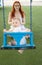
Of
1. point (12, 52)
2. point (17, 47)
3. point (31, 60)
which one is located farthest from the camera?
point (12, 52)

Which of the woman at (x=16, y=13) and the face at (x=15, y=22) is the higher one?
the woman at (x=16, y=13)

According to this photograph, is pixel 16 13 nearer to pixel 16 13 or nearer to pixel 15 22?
pixel 16 13

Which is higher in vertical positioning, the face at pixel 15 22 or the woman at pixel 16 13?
A: the woman at pixel 16 13

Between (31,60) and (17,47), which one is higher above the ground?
(17,47)

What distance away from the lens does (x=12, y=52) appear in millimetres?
4977

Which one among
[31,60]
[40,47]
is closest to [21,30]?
[31,60]

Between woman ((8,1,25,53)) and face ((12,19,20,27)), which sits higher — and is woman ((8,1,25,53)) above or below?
above

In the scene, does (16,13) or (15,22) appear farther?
(16,13)

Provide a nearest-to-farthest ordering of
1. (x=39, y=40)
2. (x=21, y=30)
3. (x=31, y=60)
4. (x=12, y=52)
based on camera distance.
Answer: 1. (x=21, y=30)
2. (x=31, y=60)
3. (x=12, y=52)
4. (x=39, y=40)

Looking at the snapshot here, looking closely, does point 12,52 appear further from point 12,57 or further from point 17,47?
point 17,47

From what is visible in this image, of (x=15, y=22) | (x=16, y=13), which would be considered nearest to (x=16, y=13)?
(x=16, y=13)

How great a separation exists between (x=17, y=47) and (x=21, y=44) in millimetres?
128

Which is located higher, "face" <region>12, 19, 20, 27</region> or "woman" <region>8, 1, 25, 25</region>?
"woman" <region>8, 1, 25, 25</region>

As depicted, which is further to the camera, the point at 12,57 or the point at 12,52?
the point at 12,52
